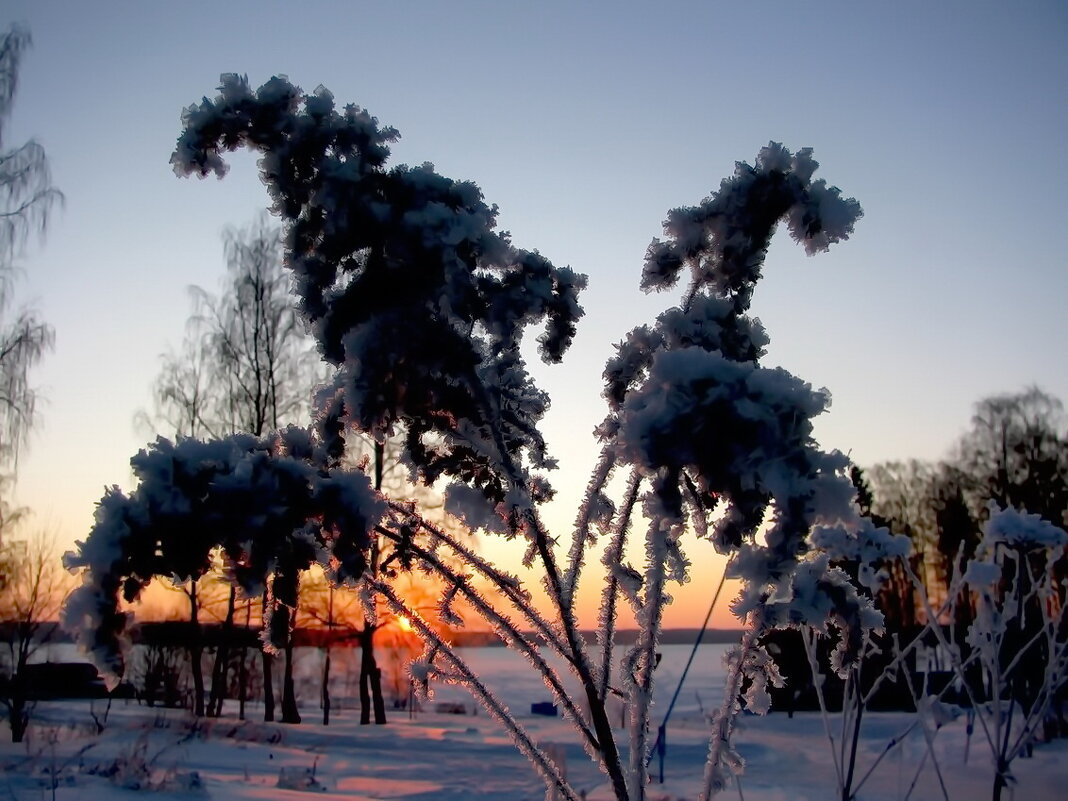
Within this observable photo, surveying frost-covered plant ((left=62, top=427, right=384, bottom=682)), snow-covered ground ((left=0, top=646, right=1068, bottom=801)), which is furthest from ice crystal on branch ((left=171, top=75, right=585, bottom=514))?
snow-covered ground ((left=0, top=646, right=1068, bottom=801))

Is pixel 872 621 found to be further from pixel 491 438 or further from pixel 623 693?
pixel 491 438

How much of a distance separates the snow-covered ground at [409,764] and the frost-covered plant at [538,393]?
4.75m

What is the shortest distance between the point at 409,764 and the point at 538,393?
9.26m

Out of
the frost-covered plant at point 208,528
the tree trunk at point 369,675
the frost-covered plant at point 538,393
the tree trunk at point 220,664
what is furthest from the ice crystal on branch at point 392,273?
the tree trunk at point 220,664

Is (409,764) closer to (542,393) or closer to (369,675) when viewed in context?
(369,675)

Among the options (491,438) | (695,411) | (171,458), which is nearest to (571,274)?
(491,438)

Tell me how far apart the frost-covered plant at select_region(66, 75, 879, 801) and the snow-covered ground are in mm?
4745

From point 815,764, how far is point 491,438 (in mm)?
9755

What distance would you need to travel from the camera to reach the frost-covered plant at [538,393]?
1.79m

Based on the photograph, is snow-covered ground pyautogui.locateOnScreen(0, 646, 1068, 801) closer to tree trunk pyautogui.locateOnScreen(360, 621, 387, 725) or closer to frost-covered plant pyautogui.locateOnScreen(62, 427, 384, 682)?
tree trunk pyautogui.locateOnScreen(360, 621, 387, 725)

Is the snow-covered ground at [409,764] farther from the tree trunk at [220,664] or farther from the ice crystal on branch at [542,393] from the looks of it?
the ice crystal on branch at [542,393]

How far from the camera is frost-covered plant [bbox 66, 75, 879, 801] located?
1794mm

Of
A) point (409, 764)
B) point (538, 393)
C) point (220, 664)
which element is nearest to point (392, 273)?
point (538, 393)

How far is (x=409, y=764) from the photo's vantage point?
10.5m
